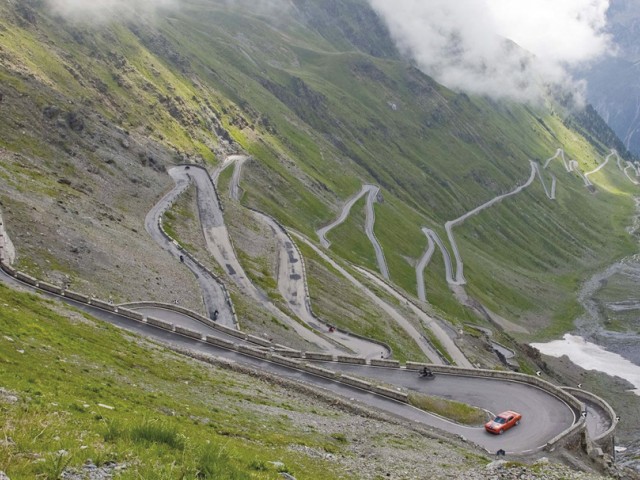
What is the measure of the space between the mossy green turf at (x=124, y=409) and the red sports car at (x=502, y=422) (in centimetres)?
A: 1459

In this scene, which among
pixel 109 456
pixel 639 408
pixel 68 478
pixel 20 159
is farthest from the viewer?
pixel 639 408

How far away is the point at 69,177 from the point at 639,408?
128 metres

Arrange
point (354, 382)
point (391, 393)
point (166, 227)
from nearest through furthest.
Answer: point (391, 393) < point (354, 382) < point (166, 227)

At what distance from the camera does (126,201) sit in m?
102

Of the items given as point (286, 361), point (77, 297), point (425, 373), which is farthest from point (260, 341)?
point (77, 297)

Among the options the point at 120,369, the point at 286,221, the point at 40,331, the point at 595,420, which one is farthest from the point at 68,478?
the point at 286,221

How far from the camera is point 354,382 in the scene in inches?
1973

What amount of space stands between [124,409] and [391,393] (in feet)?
94.8

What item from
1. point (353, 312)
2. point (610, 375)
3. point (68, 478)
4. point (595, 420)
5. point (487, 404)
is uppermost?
point (610, 375)

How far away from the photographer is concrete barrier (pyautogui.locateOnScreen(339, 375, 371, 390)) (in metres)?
49.4

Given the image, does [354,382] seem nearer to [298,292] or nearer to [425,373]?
[425,373]

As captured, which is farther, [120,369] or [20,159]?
[20,159]

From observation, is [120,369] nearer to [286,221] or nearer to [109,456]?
[109,456]

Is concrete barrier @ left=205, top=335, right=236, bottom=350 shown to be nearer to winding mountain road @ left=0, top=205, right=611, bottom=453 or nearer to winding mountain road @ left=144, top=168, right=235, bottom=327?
winding mountain road @ left=0, top=205, right=611, bottom=453
